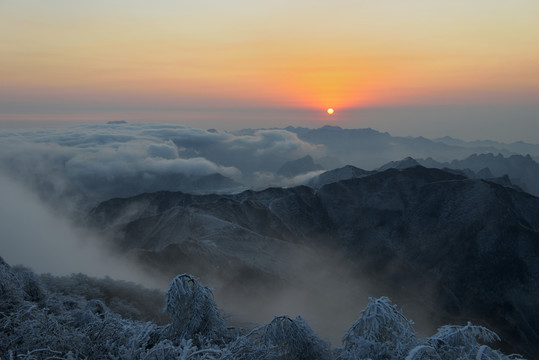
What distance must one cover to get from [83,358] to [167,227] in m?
91.1

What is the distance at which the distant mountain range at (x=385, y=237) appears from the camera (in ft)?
255

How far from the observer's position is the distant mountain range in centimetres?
7774

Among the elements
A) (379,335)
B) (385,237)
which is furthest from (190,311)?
(385,237)

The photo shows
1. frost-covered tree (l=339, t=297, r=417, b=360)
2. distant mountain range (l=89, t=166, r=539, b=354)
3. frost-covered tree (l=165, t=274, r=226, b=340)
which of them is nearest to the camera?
frost-covered tree (l=339, t=297, r=417, b=360)

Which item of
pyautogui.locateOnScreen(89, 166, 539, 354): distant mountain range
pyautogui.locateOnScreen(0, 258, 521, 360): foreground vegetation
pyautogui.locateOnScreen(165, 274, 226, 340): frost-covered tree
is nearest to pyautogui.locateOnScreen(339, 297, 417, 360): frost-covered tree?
pyautogui.locateOnScreen(0, 258, 521, 360): foreground vegetation

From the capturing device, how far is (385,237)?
120m

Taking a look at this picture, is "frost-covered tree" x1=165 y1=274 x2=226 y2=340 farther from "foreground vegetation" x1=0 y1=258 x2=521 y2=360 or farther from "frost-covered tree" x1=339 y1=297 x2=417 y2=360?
"frost-covered tree" x1=339 y1=297 x2=417 y2=360

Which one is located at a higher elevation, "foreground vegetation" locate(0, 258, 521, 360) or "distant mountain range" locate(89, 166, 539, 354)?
"foreground vegetation" locate(0, 258, 521, 360)

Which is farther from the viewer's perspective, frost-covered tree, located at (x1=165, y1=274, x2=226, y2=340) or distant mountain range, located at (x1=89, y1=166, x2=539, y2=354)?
distant mountain range, located at (x1=89, y1=166, x2=539, y2=354)

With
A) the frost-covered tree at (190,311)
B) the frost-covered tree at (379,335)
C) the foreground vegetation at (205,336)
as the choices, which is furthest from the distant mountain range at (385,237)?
the frost-covered tree at (379,335)

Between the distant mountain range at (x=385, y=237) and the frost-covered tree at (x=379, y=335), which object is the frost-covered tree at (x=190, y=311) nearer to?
the frost-covered tree at (x=379, y=335)

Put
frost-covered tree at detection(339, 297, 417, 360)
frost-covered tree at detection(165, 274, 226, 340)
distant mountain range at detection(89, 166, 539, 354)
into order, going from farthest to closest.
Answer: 1. distant mountain range at detection(89, 166, 539, 354)
2. frost-covered tree at detection(165, 274, 226, 340)
3. frost-covered tree at detection(339, 297, 417, 360)

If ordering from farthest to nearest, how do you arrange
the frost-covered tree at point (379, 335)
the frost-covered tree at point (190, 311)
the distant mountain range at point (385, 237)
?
the distant mountain range at point (385, 237) < the frost-covered tree at point (190, 311) < the frost-covered tree at point (379, 335)

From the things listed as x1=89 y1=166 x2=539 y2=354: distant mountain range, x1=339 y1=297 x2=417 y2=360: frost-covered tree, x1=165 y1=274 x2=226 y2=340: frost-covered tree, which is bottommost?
x1=89 y1=166 x2=539 y2=354: distant mountain range
